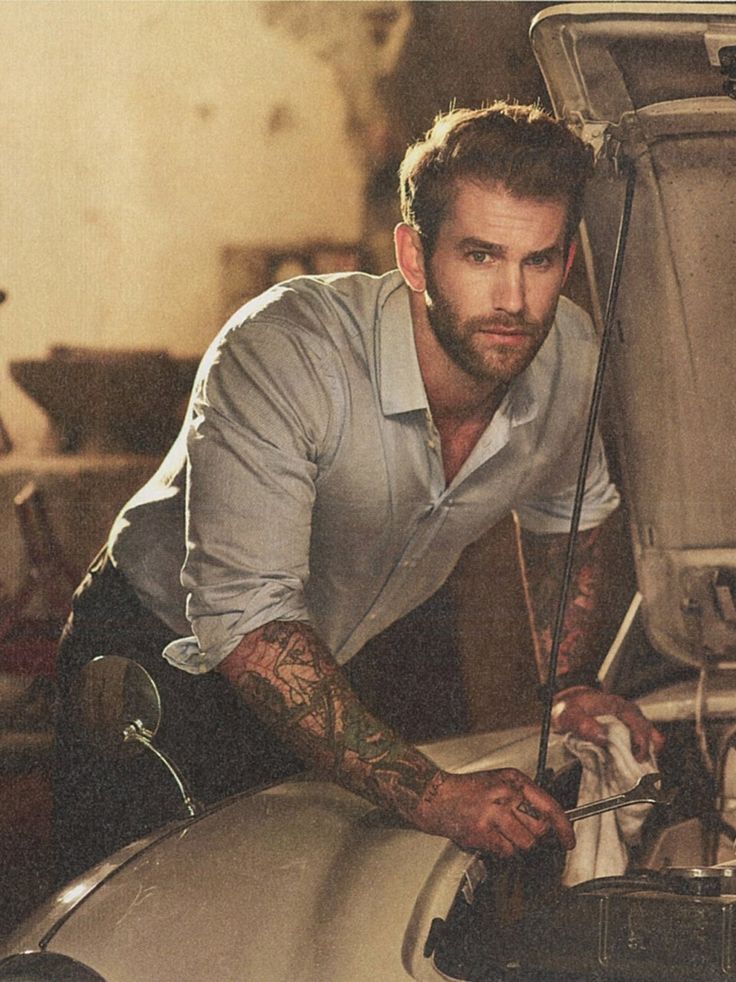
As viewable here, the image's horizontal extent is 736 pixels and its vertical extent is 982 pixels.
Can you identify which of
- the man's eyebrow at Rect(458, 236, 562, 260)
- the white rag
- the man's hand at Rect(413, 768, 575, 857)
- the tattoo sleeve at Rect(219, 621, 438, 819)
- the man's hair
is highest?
the man's hair

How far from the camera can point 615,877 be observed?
1299 mm

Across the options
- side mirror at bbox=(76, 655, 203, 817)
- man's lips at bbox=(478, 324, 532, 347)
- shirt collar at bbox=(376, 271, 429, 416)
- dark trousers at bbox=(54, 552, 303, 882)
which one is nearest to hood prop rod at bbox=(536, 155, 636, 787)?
man's lips at bbox=(478, 324, 532, 347)

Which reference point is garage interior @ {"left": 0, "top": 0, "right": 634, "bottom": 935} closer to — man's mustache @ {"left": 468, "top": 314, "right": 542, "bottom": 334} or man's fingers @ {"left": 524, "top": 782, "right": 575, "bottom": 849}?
man's mustache @ {"left": 468, "top": 314, "right": 542, "bottom": 334}

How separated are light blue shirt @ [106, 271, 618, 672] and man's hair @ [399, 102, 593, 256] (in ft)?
0.44

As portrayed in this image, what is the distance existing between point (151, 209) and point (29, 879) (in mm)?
1017

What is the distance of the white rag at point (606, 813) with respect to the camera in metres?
1.46

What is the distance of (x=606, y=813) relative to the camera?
1482mm

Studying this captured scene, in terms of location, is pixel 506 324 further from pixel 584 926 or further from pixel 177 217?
pixel 584 926

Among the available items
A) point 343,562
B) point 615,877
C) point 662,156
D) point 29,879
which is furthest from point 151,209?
point 615,877

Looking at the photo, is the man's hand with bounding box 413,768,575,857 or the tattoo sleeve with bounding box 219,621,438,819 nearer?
the man's hand with bounding box 413,768,575,857

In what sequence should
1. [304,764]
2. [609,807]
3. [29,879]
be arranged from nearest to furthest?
[609,807]
[304,764]
[29,879]

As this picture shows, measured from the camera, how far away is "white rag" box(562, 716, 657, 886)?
146cm

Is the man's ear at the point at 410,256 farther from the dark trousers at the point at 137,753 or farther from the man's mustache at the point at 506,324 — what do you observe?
the dark trousers at the point at 137,753

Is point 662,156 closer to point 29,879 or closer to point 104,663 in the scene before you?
point 104,663
